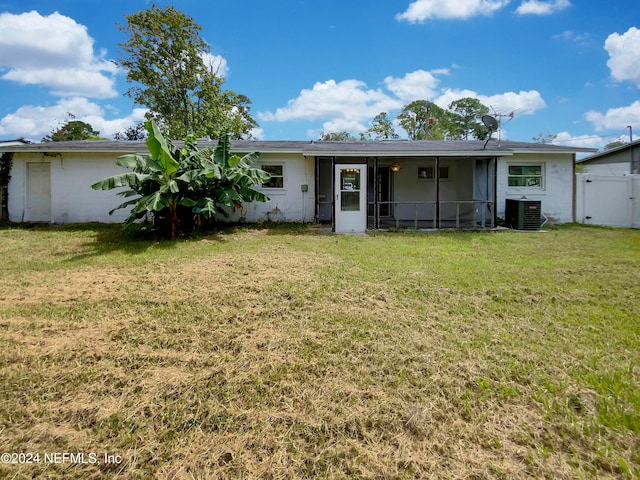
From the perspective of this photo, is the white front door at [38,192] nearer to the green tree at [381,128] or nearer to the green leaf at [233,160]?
the green leaf at [233,160]

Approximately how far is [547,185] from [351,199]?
8.17 meters

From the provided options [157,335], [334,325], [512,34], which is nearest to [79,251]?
[157,335]

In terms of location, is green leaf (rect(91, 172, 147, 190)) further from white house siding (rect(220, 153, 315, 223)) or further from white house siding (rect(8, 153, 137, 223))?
white house siding (rect(8, 153, 137, 223))

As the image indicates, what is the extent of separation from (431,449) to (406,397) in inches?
20.5

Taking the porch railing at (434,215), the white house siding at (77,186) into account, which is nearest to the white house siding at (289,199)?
the porch railing at (434,215)

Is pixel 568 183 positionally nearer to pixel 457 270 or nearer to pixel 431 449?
pixel 457 270

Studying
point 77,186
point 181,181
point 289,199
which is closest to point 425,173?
point 289,199

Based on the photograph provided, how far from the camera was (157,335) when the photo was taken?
3.90 metres

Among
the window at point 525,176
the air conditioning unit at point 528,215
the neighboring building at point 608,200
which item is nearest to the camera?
the air conditioning unit at point 528,215

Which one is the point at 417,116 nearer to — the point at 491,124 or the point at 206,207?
the point at 491,124

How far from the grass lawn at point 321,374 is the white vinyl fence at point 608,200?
29.9 feet

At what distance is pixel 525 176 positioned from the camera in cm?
1348

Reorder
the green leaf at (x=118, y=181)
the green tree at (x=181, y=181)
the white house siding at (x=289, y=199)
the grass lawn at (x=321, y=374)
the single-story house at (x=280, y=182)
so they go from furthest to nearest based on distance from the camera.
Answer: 1. the white house siding at (x=289, y=199)
2. the single-story house at (x=280, y=182)
3. the green tree at (x=181, y=181)
4. the green leaf at (x=118, y=181)
5. the grass lawn at (x=321, y=374)

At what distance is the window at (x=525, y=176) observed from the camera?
13.5m
